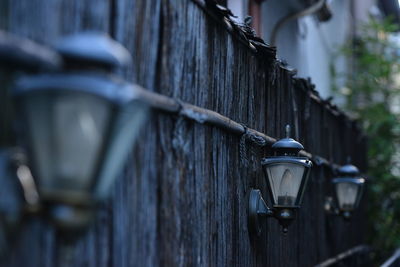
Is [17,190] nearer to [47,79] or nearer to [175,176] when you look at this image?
[47,79]

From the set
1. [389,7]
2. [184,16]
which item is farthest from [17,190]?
[389,7]

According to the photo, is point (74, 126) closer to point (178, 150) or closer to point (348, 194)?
point (178, 150)

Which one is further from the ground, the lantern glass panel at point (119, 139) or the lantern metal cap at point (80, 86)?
the lantern metal cap at point (80, 86)

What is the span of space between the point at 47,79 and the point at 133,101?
0.93ft

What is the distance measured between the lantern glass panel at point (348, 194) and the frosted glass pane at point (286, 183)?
11.9 ft

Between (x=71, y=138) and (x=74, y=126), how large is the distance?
0.04m

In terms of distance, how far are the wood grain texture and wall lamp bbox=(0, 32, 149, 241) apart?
30 centimetres

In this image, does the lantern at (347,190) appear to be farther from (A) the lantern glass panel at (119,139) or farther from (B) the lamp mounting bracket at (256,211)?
(A) the lantern glass panel at (119,139)

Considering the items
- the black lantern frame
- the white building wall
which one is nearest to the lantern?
the white building wall

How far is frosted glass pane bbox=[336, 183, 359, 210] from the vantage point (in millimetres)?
9289

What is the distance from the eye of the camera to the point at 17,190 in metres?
2.85

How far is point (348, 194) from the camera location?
9305mm

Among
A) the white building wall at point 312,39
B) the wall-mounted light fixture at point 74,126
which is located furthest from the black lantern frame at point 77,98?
the white building wall at point 312,39

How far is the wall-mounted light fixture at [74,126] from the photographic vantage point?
104 inches
